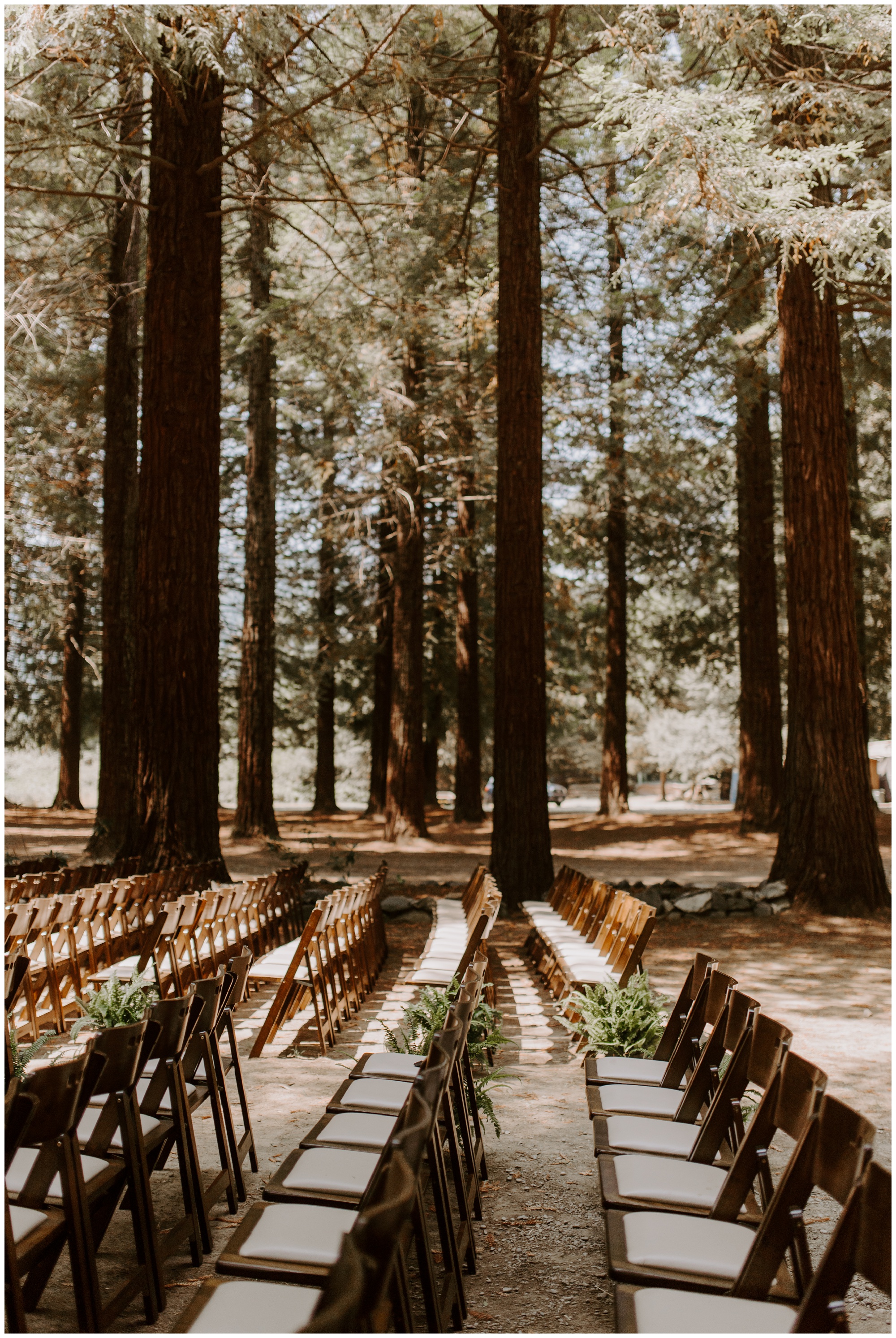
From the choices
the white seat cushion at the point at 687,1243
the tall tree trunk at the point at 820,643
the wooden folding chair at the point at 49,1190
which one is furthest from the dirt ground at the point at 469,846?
the white seat cushion at the point at 687,1243

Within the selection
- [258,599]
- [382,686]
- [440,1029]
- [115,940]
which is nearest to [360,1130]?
[440,1029]

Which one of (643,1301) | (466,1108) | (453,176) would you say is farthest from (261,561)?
(643,1301)

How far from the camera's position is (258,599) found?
710 inches

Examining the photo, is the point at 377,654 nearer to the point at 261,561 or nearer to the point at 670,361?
the point at 261,561

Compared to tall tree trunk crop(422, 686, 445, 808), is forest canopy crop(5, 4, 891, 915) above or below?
above

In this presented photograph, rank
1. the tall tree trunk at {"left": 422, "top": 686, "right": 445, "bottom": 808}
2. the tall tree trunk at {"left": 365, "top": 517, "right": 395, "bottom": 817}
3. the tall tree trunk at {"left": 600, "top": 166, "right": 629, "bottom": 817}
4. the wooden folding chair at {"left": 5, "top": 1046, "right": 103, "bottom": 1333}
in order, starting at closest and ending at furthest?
the wooden folding chair at {"left": 5, "top": 1046, "right": 103, "bottom": 1333} → the tall tree trunk at {"left": 600, "top": 166, "right": 629, "bottom": 817} → the tall tree trunk at {"left": 365, "top": 517, "right": 395, "bottom": 817} → the tall tree trunk at {"left": 422, "top": 686, "right": 445, "bottom": 808}

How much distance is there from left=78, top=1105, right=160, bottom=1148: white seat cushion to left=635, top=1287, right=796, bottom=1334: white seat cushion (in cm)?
164

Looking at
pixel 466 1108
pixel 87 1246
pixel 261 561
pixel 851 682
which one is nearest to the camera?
pixel 87 1246

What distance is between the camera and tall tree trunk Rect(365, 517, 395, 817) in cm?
2228

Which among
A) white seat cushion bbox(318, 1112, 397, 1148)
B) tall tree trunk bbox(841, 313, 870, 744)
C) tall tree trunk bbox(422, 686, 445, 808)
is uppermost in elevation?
tall tree trunk bbox(841, 313, 870, 744)

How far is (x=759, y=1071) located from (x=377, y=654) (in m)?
20.3

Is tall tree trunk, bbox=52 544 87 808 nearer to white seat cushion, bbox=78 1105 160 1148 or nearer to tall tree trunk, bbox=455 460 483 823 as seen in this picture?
tall tree trunk, bbox=455 460 483 823

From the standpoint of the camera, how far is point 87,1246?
2.73 m

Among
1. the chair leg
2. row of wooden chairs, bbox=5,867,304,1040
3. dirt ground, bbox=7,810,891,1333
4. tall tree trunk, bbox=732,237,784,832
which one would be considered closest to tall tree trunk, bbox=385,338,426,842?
dirt ground, bbox=7,810,891,1333
